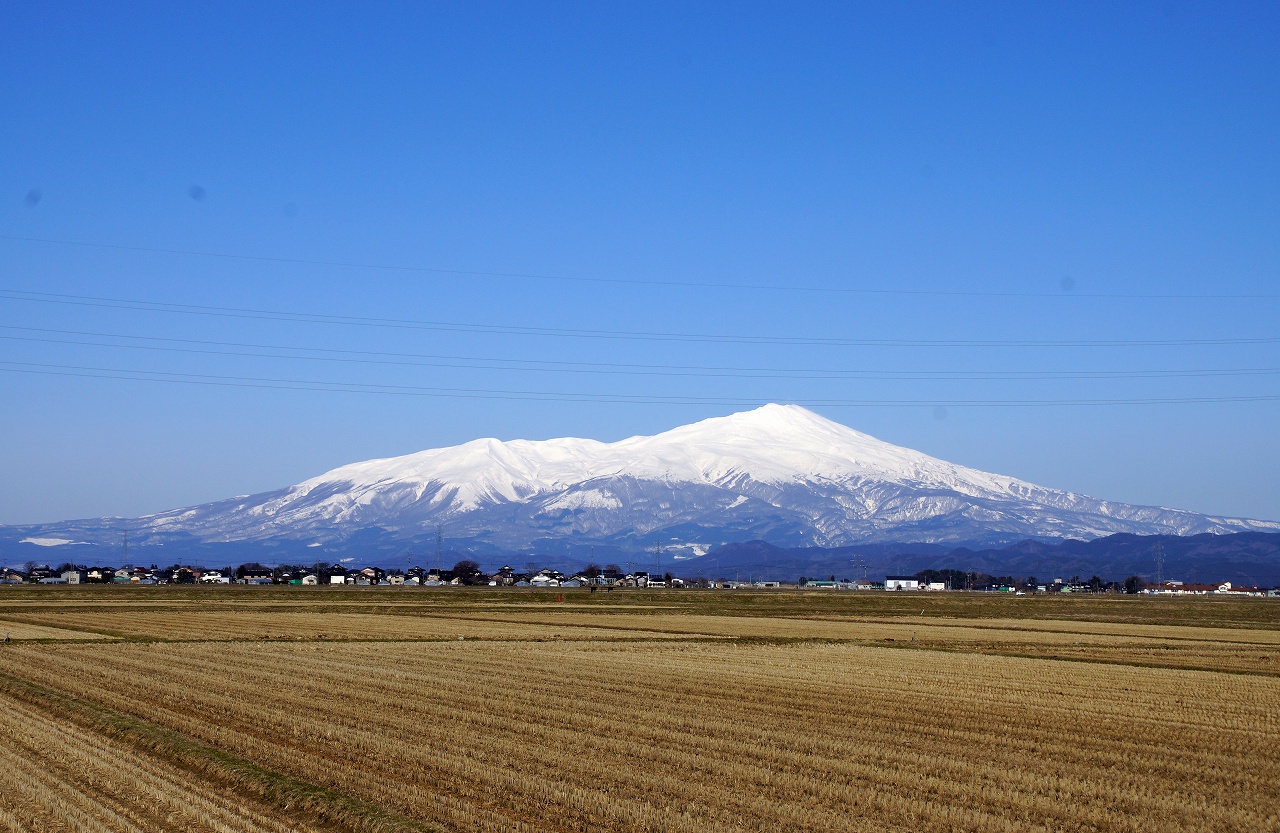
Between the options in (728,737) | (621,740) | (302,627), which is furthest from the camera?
(302,627)

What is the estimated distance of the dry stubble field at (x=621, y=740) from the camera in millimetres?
13594

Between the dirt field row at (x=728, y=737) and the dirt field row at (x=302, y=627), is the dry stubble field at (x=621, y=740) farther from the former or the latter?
the dirt field row at (x=302, y=627)

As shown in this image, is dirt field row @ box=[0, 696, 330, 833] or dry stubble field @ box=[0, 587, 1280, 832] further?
dry stubble field @ box=[0, 587, 1280, 832]

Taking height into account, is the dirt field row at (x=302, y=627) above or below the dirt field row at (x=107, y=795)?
above

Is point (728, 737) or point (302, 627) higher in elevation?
point (302, 627)

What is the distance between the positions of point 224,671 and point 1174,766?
21.7 metres

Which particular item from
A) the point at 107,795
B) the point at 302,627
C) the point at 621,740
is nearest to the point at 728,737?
the point at 621,740

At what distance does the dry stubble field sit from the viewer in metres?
13.6

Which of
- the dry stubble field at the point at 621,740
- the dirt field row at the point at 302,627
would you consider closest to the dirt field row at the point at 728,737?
the dry stubble field at the point at 621,740

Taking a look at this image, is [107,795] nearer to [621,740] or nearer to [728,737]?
[621,740]

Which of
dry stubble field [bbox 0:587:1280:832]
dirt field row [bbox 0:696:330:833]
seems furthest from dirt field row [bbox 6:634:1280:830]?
dirt field row [bbox 0:696:330:833]

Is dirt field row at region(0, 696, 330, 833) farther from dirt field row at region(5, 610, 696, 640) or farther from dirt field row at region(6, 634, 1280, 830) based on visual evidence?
dirt field row at region(5, 610, 696, 640)

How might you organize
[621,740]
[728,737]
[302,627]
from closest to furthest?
[621,740], [728,737], [302,627]

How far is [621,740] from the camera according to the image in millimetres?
18266
